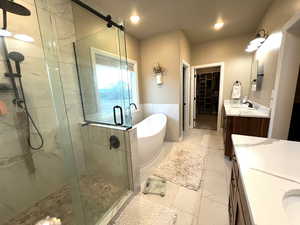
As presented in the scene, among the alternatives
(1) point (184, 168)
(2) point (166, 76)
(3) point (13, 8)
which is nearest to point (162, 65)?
(2) point (166, 76)

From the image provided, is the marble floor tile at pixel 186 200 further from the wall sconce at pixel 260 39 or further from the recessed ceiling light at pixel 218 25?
the recessed ceiling light at pixel 218 25

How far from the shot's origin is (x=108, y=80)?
2223 millimetres

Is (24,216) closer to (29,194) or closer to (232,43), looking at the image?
(29,194)

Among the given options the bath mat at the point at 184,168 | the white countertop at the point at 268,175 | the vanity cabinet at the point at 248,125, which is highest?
the white countertop at the point at 268,175

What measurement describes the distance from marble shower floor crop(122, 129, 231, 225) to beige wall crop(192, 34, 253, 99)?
238 cm

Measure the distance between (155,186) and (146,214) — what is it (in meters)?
0.44

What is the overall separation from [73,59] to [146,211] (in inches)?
91.9

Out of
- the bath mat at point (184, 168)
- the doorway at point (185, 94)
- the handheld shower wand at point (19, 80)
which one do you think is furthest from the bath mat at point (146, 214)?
the doorway at point (185, 94)

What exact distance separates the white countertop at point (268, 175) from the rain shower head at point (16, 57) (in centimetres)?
230

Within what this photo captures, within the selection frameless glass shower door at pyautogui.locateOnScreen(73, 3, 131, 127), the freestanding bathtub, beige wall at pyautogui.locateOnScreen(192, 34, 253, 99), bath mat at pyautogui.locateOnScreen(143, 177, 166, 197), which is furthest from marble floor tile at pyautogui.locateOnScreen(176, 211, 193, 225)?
beige wall at pyautogui.locateOnScreen(192, 34, 253, 99)

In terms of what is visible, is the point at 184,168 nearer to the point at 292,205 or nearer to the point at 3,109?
the point at 292,205

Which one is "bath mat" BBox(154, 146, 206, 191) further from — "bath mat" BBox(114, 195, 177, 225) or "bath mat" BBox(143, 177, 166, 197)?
"bath mat" BBox(114, 195, 177, 225)

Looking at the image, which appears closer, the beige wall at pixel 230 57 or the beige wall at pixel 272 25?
the beige wall at pixel 272 25

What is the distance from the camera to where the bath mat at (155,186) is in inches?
70.4
